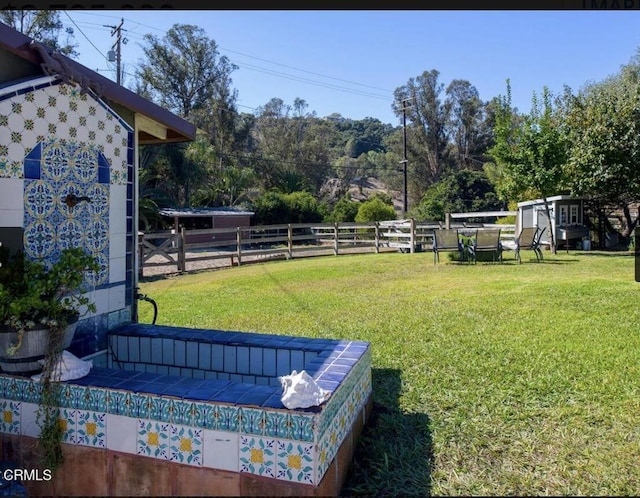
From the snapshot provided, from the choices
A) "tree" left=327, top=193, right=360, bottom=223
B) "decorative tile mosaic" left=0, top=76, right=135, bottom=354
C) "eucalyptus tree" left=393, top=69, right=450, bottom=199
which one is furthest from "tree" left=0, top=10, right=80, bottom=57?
"decorative tile mosaic" left=0, top=76, right=135, bottom=354

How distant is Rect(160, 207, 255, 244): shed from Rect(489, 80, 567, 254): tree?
1332 centimetres

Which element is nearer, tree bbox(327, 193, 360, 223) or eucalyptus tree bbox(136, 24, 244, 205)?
tree bbox(327, 193, 360, 223)

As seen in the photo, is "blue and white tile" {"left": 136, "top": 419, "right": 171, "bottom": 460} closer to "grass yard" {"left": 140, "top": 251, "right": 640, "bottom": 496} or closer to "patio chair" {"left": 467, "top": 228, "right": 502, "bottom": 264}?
"grass yard" {"left": 140, "top": 251, "right": 640, "bottom": 496}

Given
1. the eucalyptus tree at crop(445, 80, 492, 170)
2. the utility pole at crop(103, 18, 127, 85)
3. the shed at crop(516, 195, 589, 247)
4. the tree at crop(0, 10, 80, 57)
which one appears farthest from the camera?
the eucalyptus tree at crop(445, 80, 492, 170)

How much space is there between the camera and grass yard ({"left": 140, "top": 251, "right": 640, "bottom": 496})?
96.2 inches

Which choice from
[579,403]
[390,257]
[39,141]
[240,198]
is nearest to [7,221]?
[39,141]

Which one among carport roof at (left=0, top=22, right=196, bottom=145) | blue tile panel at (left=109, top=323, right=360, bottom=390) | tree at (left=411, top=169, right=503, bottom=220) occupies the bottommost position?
blue tile panel at (left=109, top=323, right=360, bottom=390)

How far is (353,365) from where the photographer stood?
2672mm

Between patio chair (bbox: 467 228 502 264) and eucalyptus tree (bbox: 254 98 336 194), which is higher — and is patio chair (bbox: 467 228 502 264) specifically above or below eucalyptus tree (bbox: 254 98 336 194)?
below

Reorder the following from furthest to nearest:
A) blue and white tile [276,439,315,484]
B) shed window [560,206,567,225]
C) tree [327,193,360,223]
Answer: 1. tree [327,193,360,223]
2. shed window [560,206,567,225]
3. blue and white tile [276,439,315,484]

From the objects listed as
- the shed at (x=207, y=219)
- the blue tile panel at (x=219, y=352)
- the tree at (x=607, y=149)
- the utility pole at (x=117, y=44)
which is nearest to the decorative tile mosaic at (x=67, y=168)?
the blue tile panel at (x=219, y=352)

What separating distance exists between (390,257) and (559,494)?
1148cm

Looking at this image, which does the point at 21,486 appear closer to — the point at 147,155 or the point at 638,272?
the point at 638,272

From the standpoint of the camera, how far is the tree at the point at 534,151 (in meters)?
13.7
